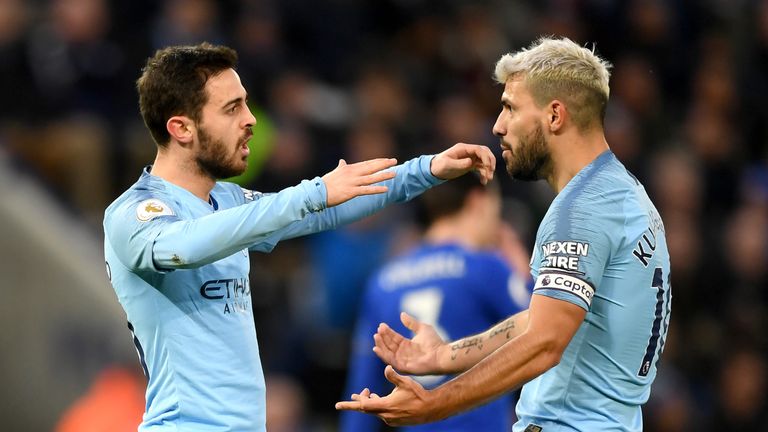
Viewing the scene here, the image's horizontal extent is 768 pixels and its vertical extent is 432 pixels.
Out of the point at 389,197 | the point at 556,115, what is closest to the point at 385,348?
the point at 389,197

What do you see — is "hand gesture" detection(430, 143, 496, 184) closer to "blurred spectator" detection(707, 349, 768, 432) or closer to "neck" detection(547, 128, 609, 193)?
"neck" detection(547, 128, 609, 193)

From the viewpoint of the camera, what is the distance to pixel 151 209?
14.3 ft

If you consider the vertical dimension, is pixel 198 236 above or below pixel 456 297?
above

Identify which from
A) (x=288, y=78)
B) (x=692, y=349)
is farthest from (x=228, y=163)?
(x=692, y=349)

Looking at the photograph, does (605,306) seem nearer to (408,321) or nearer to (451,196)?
(408,321)

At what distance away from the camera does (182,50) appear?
466 cm

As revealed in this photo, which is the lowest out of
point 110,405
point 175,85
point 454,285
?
point 110,405

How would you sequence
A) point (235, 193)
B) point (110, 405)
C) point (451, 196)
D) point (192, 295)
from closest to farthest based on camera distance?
point (192, 295), point (235, 193), point (451, 196), point (110, 405)

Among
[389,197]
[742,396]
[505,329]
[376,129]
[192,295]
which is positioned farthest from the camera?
[376,129]

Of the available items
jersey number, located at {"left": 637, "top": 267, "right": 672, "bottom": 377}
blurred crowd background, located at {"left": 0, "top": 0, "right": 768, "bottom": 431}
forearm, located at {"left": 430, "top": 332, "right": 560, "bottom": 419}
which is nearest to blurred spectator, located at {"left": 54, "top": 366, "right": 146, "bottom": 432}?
blurred crowd background, located at {"left": 0, "top": 0, "right": 768, "bottom": 431}

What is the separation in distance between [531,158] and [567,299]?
2.20ft

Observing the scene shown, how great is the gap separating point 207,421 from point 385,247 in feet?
18.8

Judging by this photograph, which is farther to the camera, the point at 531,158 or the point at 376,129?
the point at 376,129

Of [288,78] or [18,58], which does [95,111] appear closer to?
[18,58]
